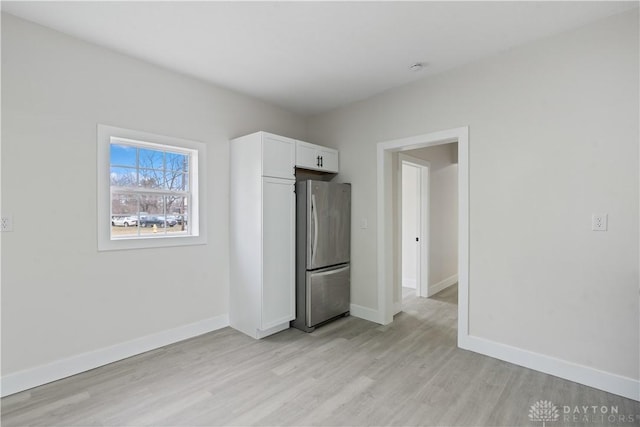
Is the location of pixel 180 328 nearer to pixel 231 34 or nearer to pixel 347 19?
pixel 231 34

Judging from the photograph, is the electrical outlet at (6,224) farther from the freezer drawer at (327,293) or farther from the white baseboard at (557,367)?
the white baseboard at (557,367)

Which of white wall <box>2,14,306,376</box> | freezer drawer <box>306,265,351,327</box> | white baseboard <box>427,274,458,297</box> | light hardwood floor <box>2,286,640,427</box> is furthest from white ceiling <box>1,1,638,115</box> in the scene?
white baseboard <box>427,274,458,297</box>

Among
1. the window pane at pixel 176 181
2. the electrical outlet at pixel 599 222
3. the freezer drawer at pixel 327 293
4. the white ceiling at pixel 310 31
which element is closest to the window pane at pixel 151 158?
the window pane at pixel 176 181

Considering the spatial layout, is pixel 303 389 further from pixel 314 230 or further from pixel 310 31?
pixel 310 31

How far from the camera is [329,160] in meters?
4.06

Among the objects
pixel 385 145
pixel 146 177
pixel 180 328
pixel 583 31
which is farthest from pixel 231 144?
pixel 583 31

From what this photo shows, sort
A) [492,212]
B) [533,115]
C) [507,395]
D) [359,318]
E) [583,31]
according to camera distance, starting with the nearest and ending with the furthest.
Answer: [507,395]
[583,31]
[533,115]
[492,212]
[359,318]

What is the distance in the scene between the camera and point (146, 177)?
3.05 m

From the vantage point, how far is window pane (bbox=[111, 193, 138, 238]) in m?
2.84

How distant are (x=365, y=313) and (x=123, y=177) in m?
3.03

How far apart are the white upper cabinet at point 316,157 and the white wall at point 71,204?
1.17 meters

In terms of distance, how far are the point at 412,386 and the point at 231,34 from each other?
3104mm

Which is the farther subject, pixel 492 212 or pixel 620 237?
pixel 492 212

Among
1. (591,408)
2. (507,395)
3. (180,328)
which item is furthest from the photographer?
(180,328)
